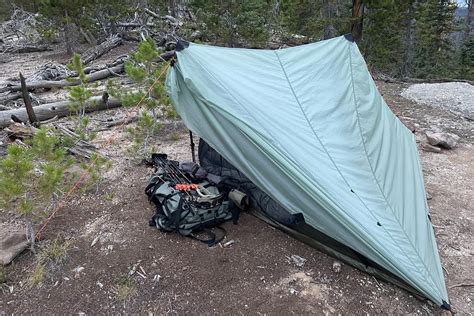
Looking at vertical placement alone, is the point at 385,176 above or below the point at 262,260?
above

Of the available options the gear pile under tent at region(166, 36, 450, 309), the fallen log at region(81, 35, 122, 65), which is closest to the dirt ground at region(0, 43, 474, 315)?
the gear pile under tent at region(166, 36, 450, 309)

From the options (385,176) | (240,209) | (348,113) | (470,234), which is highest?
(348,113)

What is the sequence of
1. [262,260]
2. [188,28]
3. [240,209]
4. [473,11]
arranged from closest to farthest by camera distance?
[262,260] → [240,209] → [188,28] → [473,11]

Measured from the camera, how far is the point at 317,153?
2.94m

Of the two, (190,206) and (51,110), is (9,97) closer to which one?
(51,110)

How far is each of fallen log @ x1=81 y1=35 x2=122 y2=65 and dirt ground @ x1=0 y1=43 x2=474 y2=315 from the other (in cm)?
833

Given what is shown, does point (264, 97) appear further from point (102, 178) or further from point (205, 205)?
point (102, 178)

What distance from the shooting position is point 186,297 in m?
2.57

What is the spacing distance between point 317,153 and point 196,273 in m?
1.35

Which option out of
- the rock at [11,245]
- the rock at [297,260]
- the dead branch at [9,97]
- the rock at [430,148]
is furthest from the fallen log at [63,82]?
the rock at [430,148]

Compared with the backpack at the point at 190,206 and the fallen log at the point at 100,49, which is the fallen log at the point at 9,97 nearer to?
the fallen log at the point at 100,49

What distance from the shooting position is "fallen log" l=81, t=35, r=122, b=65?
35.5 ft

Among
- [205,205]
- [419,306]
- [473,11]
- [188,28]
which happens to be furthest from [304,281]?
[473,11]

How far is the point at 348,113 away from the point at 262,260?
1.67 m
